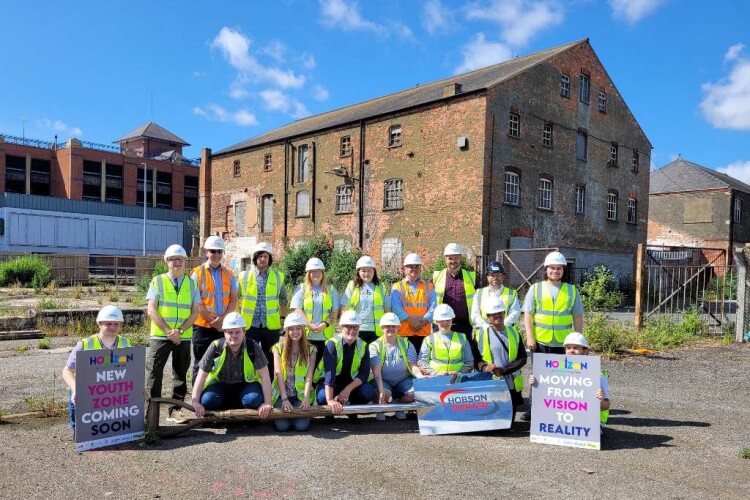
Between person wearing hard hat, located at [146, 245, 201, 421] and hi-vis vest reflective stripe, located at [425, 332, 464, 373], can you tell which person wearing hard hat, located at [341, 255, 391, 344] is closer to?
hi-vis vest reflective stripe, located at [425, 332, 464, 373]

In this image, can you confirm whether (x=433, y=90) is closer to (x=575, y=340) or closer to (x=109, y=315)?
(x=575, y=340)

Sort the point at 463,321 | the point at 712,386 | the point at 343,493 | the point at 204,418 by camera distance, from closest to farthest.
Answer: the point at 343,493 → the point at 204,418 → the point at 463,321 → the point at 712,386

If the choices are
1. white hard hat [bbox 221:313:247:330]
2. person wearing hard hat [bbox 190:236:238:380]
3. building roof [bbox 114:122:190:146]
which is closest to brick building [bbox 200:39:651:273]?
person wearing hard hat [bbox 190:236:238:380]

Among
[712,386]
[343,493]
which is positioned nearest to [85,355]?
[343,493]

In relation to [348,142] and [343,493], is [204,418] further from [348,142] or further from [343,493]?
[348,142]

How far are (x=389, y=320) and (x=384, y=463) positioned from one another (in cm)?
186

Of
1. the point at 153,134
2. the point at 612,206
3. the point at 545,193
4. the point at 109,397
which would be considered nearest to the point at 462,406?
the point at 109,397

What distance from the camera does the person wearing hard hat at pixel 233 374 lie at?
19.7ft

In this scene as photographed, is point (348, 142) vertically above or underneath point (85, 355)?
above

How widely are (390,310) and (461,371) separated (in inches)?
50.2

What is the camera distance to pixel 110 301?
20.6m

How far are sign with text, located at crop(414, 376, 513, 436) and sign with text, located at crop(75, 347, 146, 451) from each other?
2.86 metres

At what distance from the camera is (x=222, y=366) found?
618cm

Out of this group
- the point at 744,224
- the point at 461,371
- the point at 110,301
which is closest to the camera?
the point at 461,371
